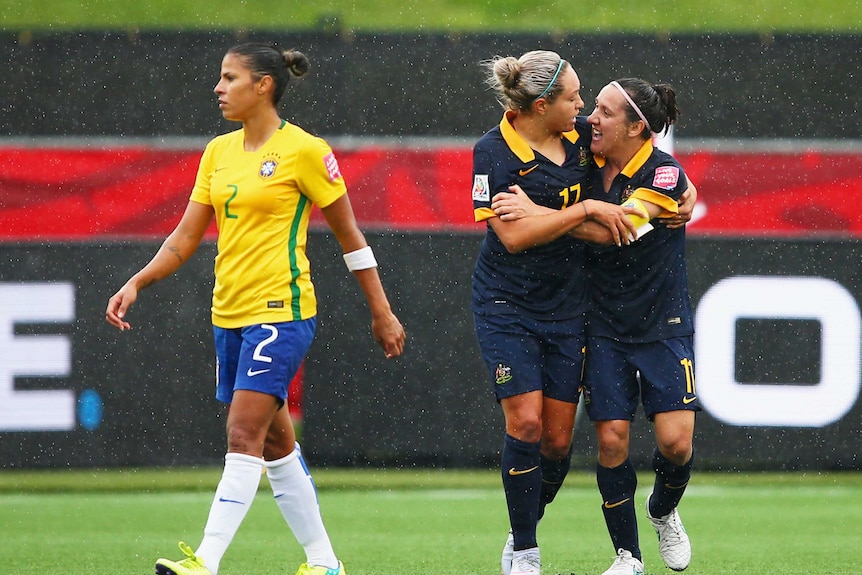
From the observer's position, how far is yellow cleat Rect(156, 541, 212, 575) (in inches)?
175

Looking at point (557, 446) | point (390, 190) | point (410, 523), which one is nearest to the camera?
point (557, 446)

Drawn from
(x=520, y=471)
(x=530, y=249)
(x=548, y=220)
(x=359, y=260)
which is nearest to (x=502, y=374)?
(x=520, y=471)

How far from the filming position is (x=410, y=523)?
7621 mm

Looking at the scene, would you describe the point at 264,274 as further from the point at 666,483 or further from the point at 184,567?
the point at 666,483

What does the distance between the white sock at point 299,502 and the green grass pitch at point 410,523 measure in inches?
30.7

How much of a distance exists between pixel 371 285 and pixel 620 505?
4.68ft


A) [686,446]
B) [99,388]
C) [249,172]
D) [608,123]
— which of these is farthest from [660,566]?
[99,388]

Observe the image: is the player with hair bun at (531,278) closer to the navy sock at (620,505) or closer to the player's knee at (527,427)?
the player's knee at (527,427)

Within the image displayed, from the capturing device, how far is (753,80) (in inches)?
366

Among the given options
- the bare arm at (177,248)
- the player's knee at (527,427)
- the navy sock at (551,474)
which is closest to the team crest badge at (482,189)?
the player's knee at (527,427)

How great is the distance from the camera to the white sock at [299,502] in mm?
5102

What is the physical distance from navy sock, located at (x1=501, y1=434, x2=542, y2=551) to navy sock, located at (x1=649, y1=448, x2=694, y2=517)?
65cm

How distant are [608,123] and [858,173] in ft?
14.7

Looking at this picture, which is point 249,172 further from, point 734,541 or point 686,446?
point 734,541
